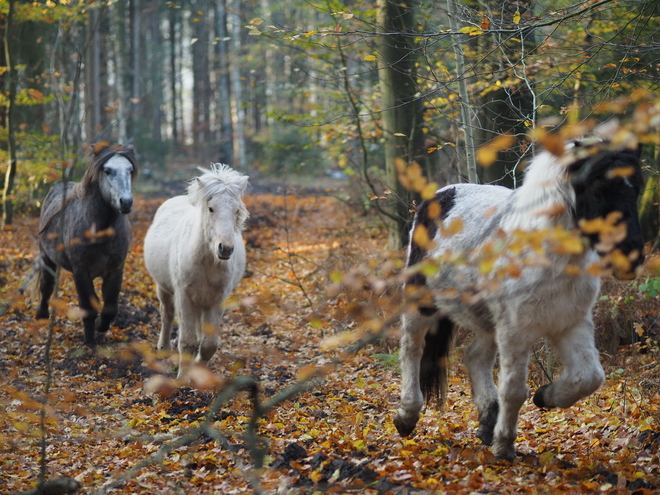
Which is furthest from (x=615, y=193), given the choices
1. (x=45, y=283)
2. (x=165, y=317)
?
(x=45, y=283)

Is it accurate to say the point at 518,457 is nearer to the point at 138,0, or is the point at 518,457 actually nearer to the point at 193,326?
the point at 193,326

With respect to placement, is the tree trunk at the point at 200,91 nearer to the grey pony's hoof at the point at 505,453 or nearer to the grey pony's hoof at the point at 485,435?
the grey pony's hoof at the point at 485,435

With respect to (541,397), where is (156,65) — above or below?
above

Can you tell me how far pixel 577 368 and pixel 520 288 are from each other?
581 mm

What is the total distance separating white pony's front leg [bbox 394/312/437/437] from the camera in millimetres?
4672

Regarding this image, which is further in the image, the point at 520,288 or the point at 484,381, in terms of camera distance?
the point at 484,381

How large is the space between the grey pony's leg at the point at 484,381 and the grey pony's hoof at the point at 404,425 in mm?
493

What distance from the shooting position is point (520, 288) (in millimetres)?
3809

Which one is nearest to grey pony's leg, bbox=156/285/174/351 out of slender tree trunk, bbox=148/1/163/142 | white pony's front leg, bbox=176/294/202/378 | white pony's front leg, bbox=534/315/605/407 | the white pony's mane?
white pony's front leg, bbox=176/294/202/378

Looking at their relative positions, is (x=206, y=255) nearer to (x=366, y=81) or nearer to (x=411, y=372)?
(x=411, y=372)

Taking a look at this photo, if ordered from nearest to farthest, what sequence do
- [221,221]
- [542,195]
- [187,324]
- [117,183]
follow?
[542,195] < [221,221] < [187,324] < [117,183]

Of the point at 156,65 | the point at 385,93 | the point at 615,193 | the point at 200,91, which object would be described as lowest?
the point at 615,193

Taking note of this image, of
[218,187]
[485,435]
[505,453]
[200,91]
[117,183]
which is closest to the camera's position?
[505,453]

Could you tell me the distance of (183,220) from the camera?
7.21 meters
